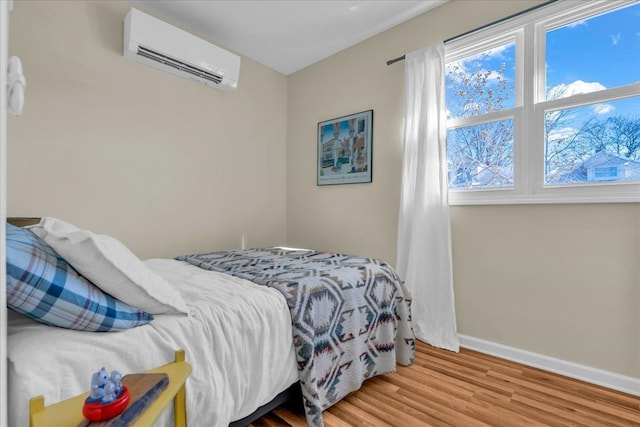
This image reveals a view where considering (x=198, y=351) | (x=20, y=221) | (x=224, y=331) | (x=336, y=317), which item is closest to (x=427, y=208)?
(x=336, y=317)

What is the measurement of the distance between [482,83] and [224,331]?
252cm

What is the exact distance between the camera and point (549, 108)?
82.3 inches

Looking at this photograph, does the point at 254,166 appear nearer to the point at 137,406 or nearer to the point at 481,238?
the point at 481,238

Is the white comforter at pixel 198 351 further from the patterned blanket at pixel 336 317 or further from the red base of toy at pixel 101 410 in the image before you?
the red base of toy at pixel 101 410

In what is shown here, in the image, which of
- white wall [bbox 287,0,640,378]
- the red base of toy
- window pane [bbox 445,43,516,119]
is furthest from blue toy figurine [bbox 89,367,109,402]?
window pane [bbox 445,43,516,119]

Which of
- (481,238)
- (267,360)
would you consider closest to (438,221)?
(481,238)

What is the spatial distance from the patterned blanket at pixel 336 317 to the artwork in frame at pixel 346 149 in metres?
1.18

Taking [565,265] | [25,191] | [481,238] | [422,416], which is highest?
[25,191]

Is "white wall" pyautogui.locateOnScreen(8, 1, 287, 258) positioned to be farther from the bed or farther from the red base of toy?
the red base of toy

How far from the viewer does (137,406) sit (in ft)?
2.48

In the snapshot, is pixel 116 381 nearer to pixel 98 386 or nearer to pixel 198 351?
pixel 98 386

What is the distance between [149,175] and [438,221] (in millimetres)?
2378

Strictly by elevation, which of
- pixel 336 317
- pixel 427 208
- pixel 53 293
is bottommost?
pixel 336 317

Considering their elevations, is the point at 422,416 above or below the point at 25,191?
below
